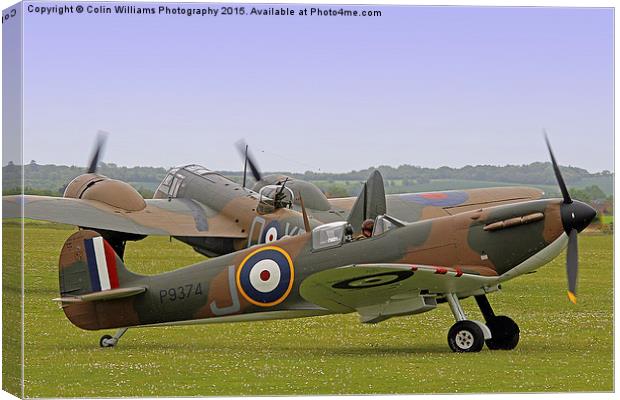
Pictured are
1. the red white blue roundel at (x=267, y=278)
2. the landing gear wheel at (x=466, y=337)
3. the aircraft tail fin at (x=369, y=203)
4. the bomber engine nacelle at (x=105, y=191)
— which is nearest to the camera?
the landing gear wheel at (x=466, y=337)

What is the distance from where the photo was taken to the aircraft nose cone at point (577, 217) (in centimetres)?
1590

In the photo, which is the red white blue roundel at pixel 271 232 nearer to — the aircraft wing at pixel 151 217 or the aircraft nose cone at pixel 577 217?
the aircraft wing at pixel 151 217

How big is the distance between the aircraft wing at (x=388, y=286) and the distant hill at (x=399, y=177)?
1.81 meters

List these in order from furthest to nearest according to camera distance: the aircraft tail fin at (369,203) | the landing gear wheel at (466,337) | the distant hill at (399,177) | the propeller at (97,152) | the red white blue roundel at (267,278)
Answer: the propeller at (97,152) < the red white blue roundel at (267,278) < the aircraft tail fin at (369,203) < the distant hill at (399,177) < the landing gear wheel at (466,337)

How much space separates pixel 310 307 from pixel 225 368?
4.73 feet

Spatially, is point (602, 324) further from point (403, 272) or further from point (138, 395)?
point (138, 395)

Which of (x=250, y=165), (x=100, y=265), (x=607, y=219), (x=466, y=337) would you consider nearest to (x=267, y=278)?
(x=100, y=265)

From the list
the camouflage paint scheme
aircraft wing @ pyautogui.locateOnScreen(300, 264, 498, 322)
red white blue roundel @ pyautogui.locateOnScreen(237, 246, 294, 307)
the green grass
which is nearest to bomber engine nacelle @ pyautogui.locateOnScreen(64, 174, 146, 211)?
the camouflage paint scheme

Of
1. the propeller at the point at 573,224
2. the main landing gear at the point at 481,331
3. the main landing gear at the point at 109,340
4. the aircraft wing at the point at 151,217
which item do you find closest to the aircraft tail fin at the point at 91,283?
the main landing gear at the point at 109,340

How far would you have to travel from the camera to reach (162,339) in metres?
17.8

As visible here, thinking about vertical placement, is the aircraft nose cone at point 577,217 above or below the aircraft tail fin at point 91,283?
above

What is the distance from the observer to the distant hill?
16.6 m

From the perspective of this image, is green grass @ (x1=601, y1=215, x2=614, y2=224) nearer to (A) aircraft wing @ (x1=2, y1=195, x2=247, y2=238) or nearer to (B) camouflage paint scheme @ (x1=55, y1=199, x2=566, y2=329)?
(B) camouflage paint scheme @ (x1=55, y1=199, x2=566, y2=329)

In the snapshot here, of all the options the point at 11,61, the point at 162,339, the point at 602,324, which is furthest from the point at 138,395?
the point at 602,324
